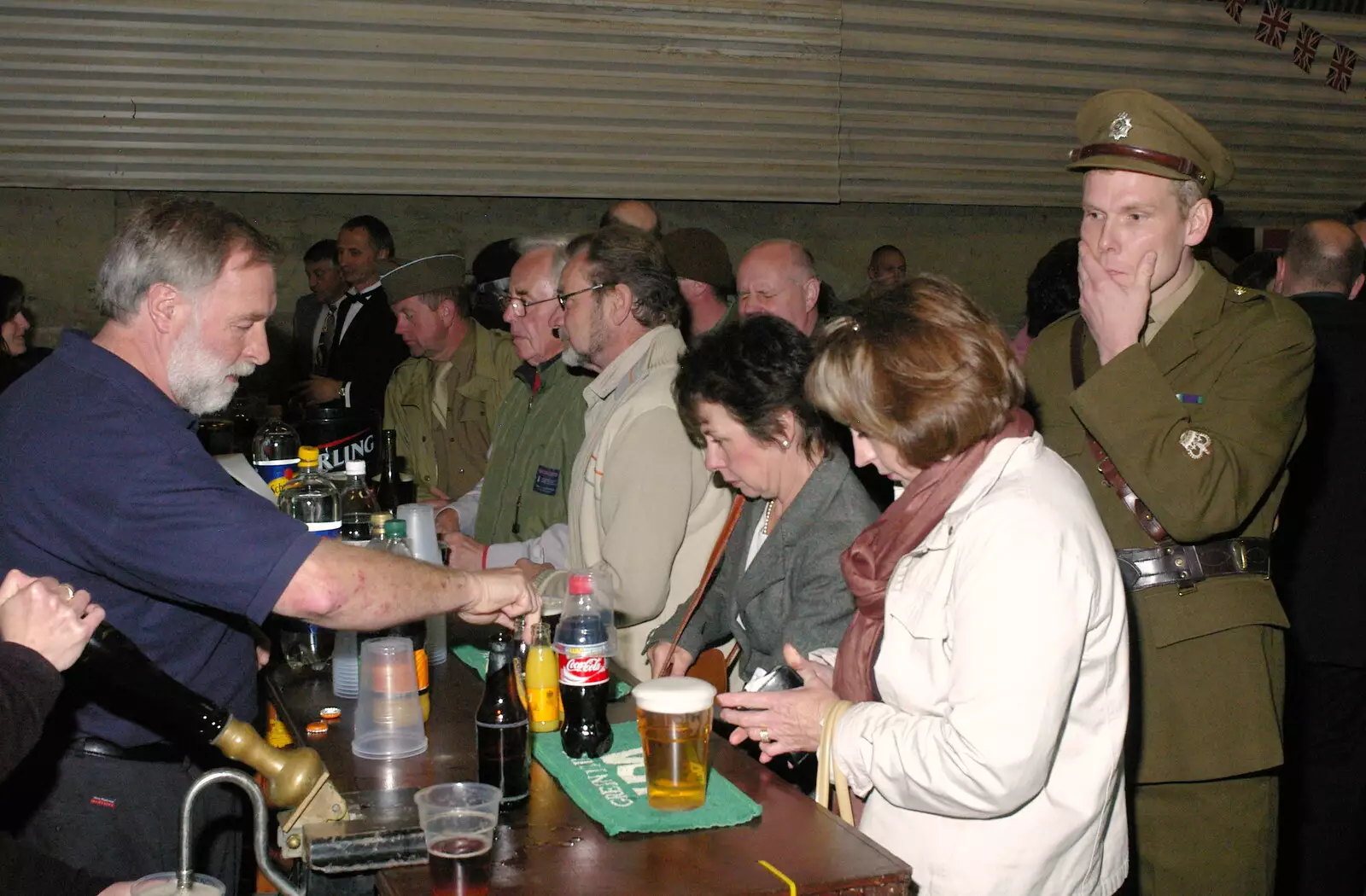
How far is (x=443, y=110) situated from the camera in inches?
276

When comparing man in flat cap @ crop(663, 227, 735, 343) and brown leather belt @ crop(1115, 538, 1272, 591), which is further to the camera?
man in flat cap @ crop(663, 227, 735, 343)

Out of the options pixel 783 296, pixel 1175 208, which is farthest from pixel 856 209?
pixel 1175 208

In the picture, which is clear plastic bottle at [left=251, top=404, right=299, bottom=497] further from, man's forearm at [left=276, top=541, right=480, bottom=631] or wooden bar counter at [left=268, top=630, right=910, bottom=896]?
wooden bar counter at [left=268, top=630, right=910, bottom=896]

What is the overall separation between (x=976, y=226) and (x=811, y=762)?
6.21m

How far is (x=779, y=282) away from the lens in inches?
172

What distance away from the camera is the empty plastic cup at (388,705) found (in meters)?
2.24

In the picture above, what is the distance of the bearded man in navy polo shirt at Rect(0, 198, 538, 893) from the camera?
2076 millimetres

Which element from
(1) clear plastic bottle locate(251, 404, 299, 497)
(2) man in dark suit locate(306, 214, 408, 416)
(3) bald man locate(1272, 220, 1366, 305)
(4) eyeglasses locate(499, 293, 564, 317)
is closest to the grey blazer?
(4) eyeglasses locate(499, 293, 564, 317)

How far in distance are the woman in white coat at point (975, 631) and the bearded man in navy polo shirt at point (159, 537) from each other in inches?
30.6

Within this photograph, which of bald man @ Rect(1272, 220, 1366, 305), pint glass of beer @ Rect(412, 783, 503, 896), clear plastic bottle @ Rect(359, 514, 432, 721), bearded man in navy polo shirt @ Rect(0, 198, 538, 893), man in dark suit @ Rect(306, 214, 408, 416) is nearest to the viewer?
pint glass of beer @ Rect(412, 783, 503, 896)

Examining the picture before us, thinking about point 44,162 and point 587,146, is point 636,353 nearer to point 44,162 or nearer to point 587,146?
point 587,146

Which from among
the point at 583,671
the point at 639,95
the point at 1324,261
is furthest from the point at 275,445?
the point at 1324,261

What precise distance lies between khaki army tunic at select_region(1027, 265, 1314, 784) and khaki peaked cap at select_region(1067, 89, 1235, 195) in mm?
218

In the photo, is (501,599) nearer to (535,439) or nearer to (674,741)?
(674,741)
